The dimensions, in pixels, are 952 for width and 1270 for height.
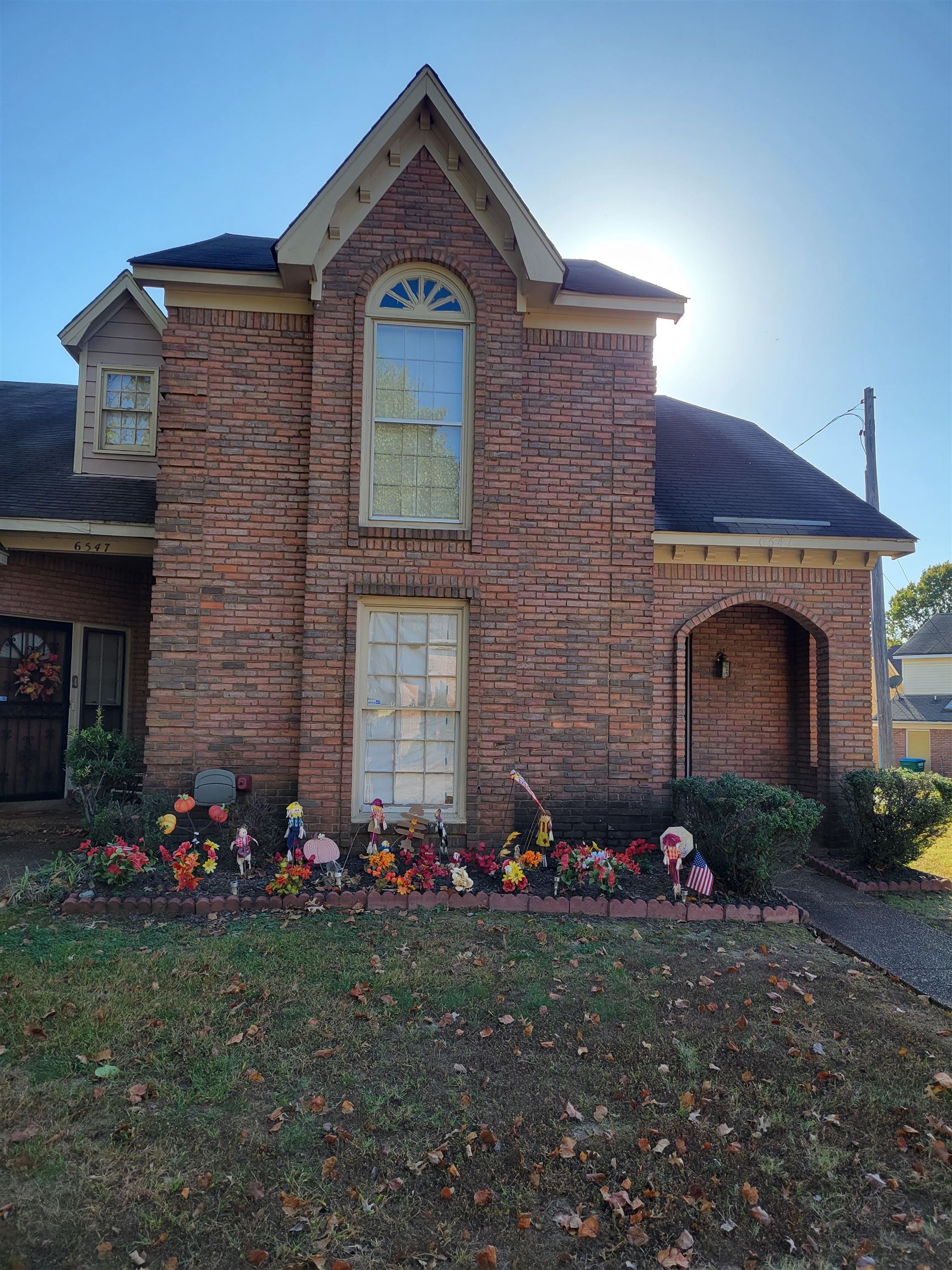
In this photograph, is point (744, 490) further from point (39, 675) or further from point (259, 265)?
point (39, 675)

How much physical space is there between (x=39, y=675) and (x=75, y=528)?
241 centimetres

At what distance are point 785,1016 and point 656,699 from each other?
489 cm

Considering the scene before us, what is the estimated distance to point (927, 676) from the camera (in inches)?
1248

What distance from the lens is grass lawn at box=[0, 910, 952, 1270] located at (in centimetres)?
281

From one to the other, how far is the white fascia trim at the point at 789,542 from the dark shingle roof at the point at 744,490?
6 centimetres

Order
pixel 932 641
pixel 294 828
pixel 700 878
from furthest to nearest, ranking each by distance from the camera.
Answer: pixel 932 641
pixel 294 828
pixel 700 878

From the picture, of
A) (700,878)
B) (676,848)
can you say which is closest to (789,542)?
(676,848)

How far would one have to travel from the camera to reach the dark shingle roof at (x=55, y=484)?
941 centimetres

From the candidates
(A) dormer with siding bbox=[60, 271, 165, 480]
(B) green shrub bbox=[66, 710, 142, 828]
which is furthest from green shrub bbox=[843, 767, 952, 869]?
(A) dormer with siding bbox=[60, 271, 165, 480]

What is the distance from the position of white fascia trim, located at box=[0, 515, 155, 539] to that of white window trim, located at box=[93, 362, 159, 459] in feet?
5.09

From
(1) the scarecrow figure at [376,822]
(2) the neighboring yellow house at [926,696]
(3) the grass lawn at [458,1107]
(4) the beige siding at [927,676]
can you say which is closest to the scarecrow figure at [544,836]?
(1) the scarecrow figure at [376,822]

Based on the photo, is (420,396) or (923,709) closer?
(420,396)

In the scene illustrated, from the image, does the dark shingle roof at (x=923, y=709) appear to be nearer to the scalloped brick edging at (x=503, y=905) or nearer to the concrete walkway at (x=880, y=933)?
the concrete walkway at (x=880, y=933)

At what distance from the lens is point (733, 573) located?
942 centimetres
